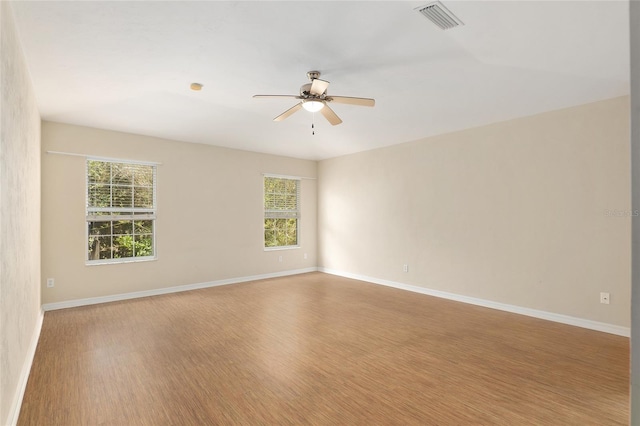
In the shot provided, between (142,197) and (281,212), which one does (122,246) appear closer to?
(142,197)

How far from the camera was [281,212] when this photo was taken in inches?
291

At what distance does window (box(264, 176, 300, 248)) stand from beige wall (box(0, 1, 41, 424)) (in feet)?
13.7

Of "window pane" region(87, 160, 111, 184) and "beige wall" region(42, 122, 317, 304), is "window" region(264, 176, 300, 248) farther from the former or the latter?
"window pane" region(87, 160, 111, 184)

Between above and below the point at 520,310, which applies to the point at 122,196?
above

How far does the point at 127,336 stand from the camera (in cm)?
376

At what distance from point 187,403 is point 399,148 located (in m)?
5.04

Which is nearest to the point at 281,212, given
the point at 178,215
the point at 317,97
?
the point at 178,215

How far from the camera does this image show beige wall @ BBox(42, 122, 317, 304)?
482 cm

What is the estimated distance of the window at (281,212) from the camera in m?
7.22

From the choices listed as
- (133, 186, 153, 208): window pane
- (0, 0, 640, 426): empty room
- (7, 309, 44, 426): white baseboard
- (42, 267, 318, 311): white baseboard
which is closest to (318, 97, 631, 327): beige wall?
(0, 0, 640, 426): empty room

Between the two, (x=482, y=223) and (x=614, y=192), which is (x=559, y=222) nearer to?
(x=614, y=192)

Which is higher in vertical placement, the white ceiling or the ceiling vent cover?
the ceiling vent cover

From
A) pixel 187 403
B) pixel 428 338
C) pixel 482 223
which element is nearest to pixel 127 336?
pixel 187 403

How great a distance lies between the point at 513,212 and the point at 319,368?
134 inches
